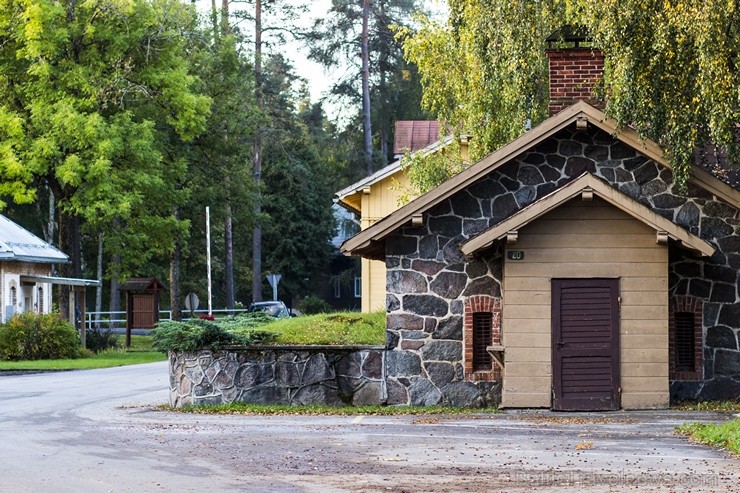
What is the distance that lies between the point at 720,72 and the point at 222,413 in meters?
9.56

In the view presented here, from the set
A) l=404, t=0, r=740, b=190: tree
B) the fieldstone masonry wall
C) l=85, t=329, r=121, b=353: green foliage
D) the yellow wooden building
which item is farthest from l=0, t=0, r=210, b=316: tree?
the fieldstone masonry wall

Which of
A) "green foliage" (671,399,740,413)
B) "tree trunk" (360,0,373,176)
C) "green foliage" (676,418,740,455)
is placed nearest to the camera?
"green foliage" (676,418,740,455)

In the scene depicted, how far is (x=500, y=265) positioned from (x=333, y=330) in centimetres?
433

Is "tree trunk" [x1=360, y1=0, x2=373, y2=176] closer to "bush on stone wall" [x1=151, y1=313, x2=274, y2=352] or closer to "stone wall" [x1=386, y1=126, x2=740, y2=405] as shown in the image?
"bush on stone wall" [x1=151, y1=313, x2=274, y2=352]

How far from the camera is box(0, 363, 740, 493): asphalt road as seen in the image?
13.4 meters

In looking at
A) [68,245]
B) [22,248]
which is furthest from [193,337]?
[22,248]

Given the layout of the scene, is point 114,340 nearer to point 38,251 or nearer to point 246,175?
point 38,251

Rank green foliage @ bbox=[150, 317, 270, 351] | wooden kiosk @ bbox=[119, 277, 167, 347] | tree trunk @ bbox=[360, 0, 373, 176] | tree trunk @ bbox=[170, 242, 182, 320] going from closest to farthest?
green foliage @ bbox=[150, 317, 270, 351] → wooden kiosk @ bbox=[119, 277, 167, 347] → tree trunk @ bbox=[170, 242, 182, 320] → tree trunk @ bbox=[360, 0, 373, 176]

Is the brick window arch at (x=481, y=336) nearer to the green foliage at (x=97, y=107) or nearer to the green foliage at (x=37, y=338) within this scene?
the green foliage at (x=37, y=338)

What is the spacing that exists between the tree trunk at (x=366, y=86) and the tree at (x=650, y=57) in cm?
4477

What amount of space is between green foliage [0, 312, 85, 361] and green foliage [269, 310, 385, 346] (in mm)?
15551

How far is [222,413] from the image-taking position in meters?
22.7

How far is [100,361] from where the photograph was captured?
135 feet

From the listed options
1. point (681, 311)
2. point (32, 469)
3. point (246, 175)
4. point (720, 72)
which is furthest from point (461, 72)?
point (246, 175)
